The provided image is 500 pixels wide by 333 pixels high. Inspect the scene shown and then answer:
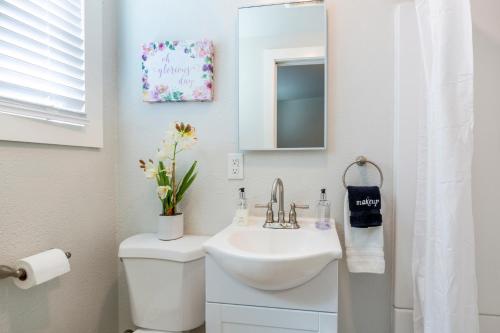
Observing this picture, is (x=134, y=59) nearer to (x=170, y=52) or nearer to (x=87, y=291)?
(x=170, y=52)

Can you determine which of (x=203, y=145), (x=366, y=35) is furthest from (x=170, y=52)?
(x=366, y=35)

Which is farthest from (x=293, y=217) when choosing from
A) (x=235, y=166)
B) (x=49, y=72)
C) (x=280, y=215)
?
(x=49, y=72)

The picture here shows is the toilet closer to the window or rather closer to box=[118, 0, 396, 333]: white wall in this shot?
box=[118, 0, 396, 333]: white wall

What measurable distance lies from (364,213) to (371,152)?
0.91 feet

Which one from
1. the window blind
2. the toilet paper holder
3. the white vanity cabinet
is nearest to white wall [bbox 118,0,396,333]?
the window blind

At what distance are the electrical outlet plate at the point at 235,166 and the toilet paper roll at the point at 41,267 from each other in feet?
2.36

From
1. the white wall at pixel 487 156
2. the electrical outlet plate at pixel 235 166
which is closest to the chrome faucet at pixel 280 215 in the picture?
the electrical outlet plate at pixel 235 166

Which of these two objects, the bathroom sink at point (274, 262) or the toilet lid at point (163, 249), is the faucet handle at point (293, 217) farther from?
the toilet lid at point (163, 249)

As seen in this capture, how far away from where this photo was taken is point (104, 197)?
139cm

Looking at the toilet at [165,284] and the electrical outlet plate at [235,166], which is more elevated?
the electrical outlet plate at [235,166]

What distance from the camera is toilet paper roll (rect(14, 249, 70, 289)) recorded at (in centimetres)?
91

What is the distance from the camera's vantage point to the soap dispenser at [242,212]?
1236mm

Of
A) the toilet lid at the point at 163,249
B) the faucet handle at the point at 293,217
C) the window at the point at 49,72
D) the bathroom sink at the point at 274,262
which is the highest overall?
the window at the point at 49,72

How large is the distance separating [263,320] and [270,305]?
0.06m
